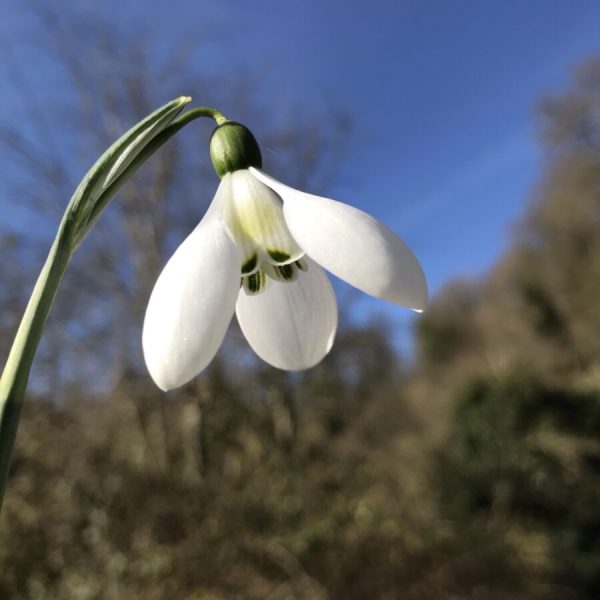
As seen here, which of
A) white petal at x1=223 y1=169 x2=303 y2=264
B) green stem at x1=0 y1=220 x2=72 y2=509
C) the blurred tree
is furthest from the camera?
the blurred tree

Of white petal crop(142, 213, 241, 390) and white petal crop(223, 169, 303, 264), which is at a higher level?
white petal crop(223, 169, 303, 264)

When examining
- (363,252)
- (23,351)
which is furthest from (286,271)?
(23,351)

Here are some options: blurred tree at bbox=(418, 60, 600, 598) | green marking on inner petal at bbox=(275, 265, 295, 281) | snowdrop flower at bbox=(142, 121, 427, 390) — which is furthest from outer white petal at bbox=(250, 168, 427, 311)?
blurred tree at bbox=(418, 60, 600, 598)

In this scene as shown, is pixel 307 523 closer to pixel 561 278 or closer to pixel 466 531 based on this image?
pixel 466 531

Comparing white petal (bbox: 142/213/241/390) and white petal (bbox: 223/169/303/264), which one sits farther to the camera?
white petal (bbox: 223/169/303/264)

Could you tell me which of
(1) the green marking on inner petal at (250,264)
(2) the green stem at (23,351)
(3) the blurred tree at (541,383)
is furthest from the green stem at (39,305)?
(3) the blurred tree at (541,383)

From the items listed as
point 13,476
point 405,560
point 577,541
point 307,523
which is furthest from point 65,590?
point 577,541

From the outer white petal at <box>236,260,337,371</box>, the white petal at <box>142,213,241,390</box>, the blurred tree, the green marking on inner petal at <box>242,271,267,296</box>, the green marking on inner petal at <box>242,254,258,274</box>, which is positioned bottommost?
the white petal at <box>142,213,241,390</box>

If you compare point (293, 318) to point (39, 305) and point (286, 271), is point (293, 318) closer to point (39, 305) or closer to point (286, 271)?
point (286, 271)

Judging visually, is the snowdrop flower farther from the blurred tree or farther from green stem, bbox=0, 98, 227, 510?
the blurred tree
